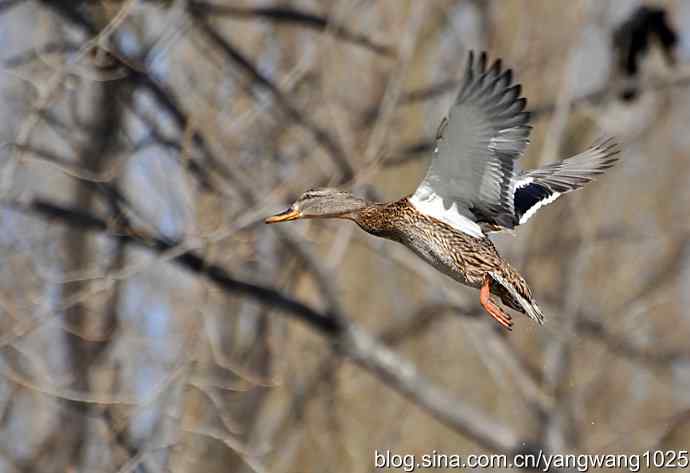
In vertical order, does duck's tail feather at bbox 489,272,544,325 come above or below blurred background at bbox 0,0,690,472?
below

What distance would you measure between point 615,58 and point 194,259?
3466mm

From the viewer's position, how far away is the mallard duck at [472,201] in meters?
5.98

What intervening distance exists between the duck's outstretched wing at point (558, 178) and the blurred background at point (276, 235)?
2.45 meters

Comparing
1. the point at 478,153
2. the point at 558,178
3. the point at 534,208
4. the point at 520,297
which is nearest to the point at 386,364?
the point at 558,178

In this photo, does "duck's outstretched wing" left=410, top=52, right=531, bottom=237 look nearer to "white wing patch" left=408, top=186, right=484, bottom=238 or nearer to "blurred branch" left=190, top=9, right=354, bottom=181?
"white wing patch" left=408, top=186, right=484, bottom=238

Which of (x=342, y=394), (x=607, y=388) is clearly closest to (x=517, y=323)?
(x=342, y=394)

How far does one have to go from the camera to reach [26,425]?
10992 millimetres

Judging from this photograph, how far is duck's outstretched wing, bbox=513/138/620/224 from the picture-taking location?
673cm

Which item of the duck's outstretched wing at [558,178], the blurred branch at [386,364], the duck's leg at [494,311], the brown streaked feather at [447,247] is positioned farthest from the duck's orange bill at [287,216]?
the blurred branch at [386,364]

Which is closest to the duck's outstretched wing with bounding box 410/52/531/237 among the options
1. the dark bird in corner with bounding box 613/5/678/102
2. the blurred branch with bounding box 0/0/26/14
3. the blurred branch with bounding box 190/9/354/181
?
the blurred branch with bounding box 190/9/354/181

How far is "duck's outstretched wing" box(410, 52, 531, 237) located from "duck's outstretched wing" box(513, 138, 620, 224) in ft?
0.84

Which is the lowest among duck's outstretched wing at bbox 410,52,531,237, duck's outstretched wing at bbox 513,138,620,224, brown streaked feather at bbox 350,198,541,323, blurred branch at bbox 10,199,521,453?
brown streaked feather at bbox 350,198,541,323

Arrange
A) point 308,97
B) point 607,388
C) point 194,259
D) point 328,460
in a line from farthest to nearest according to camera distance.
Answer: point 607,388 → point 328,460 → point 308,97 → point 194,259

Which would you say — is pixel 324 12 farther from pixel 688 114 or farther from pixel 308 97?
pixel 688 114
